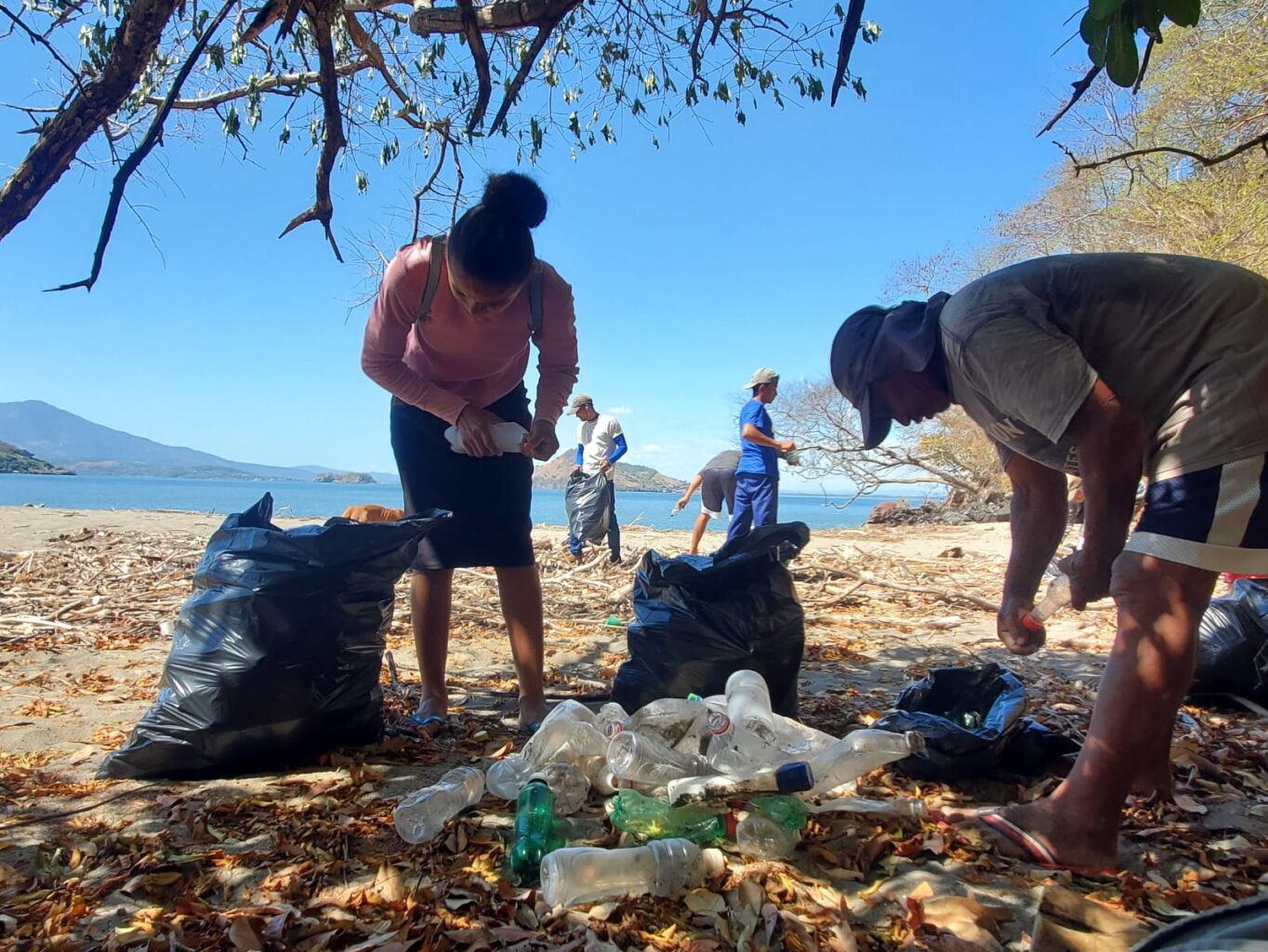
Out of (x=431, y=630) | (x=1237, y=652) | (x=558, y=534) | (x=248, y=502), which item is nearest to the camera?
(x=431, y=630)

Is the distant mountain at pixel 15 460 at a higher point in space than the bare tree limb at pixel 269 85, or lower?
lower

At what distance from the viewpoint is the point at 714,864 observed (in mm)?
1663

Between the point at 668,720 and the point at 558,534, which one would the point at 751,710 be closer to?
the point at 668,720

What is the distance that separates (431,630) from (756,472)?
4.80 metres

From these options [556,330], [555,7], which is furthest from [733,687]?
[555,7]

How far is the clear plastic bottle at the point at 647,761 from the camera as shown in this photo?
1933 millimetres

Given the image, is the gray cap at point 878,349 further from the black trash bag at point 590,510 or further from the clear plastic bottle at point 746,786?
the black trash bag at point 590,510

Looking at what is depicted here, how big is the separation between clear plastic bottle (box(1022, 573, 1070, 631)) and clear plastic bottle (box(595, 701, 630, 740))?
1.27 metres

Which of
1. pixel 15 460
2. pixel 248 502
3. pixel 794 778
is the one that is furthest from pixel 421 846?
pixel 15 460

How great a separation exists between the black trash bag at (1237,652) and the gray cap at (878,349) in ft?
6.04

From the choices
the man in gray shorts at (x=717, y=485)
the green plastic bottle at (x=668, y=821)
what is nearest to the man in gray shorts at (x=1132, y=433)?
the green plastic bottle at (x=668, y=821)

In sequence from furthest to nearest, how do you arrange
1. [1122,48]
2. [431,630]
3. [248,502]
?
1. [248,502]
2. [431,630]
3. [1122,48]

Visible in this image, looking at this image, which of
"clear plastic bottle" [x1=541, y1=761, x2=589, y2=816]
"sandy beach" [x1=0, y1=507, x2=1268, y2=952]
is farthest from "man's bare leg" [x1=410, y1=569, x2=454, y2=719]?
"clear plastic bottle" [x1=541, y1=761, x2=589, y2=816]

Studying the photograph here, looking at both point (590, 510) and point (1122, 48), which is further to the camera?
point (590, 510)
